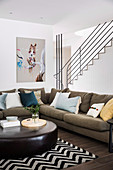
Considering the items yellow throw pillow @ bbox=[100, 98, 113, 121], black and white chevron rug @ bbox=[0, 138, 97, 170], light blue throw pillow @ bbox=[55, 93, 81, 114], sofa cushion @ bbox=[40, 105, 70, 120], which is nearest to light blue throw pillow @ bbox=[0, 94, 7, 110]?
sofa cushion @ bbox=[40, 105, 70, 120]

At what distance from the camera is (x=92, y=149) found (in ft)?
11.7

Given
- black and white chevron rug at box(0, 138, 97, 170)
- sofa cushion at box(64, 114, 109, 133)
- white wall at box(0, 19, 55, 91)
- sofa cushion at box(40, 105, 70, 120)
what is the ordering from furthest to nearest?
white wall at box(0, 19, 55, 91)
sofa cushion at box(40, 105, 70, 120)
sofa cushion at box(64, 114, 109, 133)
black and white chevron rug at box(0, 138, 97, 170)

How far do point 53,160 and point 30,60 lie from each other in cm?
378

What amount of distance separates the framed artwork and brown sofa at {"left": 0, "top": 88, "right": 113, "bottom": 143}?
665 millimetres

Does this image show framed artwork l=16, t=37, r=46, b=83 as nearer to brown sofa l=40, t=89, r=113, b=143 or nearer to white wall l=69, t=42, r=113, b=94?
brown sofa l=40, t=89, r=113, b=143

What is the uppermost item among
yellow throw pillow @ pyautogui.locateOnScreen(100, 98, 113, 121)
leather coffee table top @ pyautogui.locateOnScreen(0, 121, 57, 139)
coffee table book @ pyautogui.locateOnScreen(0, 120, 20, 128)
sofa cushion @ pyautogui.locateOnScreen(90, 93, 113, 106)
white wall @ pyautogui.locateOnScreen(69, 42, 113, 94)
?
white wall @ pyautogui.locateOnScreen(69, 42, 113, 94)

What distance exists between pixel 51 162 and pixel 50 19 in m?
4.01

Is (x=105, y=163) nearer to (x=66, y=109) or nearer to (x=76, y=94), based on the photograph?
(x=66, y=109)

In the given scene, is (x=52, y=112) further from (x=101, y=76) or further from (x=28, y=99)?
(x=101, y=76)

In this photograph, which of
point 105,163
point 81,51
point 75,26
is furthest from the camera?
point 81,51

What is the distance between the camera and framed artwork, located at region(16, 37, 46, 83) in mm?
6172

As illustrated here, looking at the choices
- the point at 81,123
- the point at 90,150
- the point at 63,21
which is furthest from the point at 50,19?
the point at 90,150

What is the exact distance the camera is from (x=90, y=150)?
353 centimetres

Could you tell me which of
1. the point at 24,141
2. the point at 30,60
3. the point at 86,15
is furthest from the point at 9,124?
the point at 86,15
